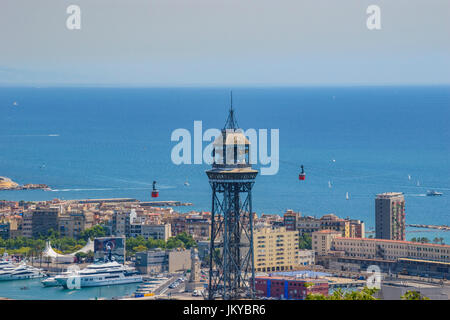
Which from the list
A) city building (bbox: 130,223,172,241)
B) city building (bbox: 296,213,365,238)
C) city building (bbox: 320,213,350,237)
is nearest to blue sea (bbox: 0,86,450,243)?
city building (bbox: 296,213,365,238)

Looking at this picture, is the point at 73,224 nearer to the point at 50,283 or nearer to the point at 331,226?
the point at 50,283

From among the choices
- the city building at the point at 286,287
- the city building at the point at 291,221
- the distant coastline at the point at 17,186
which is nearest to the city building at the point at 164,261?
the city building at the point at 291,221

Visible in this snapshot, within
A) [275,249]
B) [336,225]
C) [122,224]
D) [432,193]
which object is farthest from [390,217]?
[432,193]

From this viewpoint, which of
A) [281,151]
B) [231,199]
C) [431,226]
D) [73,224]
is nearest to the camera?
[231,199]

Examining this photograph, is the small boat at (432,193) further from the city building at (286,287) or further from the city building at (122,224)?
the city building at (286,287)
